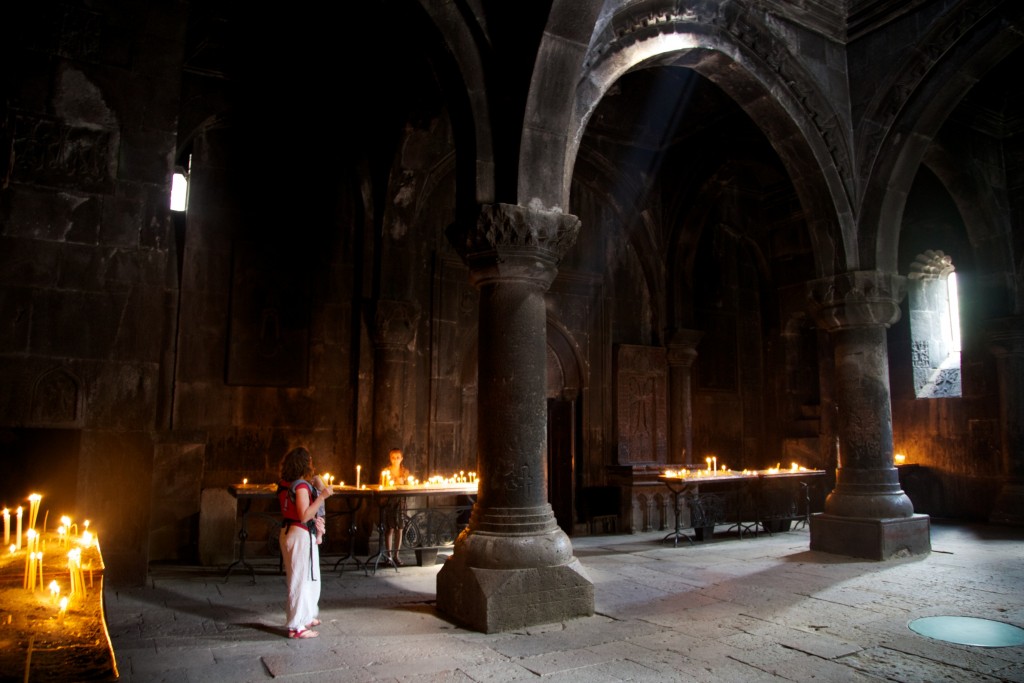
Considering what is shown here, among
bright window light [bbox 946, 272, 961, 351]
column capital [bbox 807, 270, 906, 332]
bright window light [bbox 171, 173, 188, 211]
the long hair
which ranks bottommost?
the long hair

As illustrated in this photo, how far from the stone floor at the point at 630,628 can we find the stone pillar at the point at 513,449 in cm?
22

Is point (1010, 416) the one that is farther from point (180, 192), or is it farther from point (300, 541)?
point (180, 192)

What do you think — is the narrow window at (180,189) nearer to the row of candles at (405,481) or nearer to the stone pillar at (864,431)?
the row of candles at (405,481)

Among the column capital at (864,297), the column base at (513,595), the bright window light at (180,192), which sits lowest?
the column base at (513,595)

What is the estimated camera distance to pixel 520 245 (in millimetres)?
5609

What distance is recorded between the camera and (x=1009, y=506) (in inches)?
424

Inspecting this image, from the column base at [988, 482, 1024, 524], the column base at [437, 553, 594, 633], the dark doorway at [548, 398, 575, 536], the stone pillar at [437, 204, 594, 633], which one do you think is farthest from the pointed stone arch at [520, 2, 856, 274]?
the column base at [988, 482, 1024, 524]

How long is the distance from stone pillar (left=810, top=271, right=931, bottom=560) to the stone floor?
339mm

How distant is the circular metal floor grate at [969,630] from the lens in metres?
4.80

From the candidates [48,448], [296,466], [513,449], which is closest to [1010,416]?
[513,449]

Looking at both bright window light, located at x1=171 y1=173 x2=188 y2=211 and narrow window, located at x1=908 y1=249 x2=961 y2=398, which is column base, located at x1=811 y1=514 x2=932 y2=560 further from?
bright window light, located at x1=171 y1=173 x2=188 y2=211

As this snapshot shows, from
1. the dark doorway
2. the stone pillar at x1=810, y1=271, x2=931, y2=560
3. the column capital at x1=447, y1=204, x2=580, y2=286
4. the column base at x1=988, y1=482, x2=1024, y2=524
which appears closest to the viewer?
the column capital at x1=447, y1=204, x2=580, y2=286

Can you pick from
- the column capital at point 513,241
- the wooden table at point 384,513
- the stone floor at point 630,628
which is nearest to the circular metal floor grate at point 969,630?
the stone floor at point 630,628

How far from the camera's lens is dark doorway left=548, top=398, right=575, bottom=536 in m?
11.1
